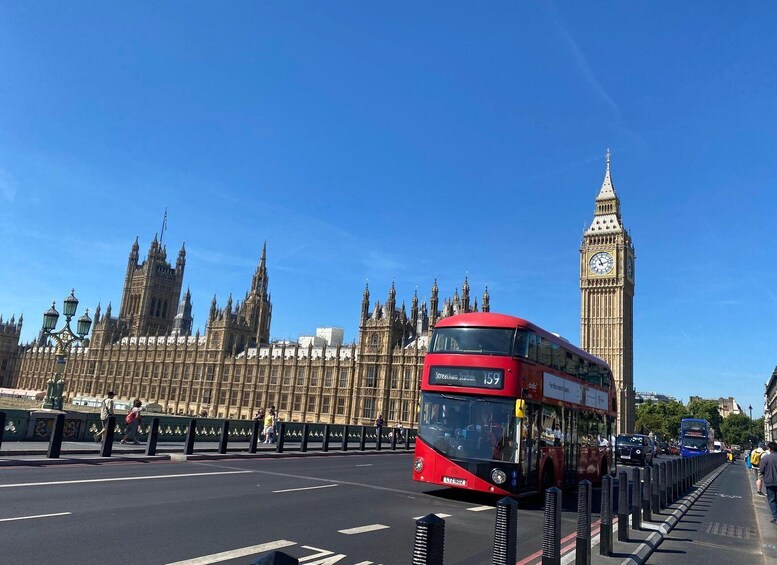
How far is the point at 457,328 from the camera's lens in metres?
14.3

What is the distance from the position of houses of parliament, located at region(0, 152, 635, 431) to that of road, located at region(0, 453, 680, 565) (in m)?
48.6

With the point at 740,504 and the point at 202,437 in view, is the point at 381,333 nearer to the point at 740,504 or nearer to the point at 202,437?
the point at 202,437

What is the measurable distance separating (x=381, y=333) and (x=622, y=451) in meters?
35.8

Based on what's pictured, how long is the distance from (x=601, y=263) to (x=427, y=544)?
97.4m

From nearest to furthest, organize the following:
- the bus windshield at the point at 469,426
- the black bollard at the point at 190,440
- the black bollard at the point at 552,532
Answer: the black bollard at the point at 552,532, the bus windshield at the point at 469,426, the black bollard at the point at 190,440

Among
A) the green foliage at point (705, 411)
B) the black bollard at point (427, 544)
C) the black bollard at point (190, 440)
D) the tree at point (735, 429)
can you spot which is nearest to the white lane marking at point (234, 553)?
the black bollard at point (427, 544)

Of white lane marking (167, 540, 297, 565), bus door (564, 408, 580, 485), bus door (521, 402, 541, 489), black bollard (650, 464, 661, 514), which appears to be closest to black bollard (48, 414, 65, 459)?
white lane marking (167, 540, 297, 565)

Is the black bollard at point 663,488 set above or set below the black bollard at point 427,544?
below

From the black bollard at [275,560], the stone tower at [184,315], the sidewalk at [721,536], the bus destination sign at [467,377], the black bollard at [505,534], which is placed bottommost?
the sidewalk at [721,536]

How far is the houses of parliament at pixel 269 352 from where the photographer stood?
6844 cm

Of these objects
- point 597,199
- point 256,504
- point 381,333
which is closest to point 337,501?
point 256,504

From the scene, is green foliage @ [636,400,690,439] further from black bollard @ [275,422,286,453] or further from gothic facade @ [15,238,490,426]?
black bollard @ [275,422,286,453]

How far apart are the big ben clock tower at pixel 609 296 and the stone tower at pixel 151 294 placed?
83.1 metres

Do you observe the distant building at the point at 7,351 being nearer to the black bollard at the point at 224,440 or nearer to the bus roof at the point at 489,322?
the black bollard at the point at 224,440
